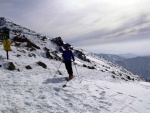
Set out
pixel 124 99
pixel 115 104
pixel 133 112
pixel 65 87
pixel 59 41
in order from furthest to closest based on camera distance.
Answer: pixel 59 41, pixel 65 87, pixel 124 99, pixel 115 104, pixel 133 112

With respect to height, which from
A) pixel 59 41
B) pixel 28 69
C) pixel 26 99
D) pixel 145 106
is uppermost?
pixel 59 41

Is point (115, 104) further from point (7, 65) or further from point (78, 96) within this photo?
point (7, 65)

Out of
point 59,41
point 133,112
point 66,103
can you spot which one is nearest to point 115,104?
point 133,112

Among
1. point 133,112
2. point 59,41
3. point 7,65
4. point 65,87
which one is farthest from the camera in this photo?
point 59,41

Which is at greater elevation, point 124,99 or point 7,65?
point 7,65

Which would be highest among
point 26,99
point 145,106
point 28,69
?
point 28,69

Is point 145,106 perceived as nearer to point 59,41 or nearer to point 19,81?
point 19,81

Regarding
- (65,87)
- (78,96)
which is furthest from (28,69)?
(78,96)

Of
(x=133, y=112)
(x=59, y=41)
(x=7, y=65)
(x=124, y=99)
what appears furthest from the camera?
(x=59, y=41)

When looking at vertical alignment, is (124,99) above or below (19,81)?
below

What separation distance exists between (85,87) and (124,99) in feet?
10.4

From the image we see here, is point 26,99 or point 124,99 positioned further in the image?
point 124,99

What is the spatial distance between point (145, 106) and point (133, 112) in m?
1.90

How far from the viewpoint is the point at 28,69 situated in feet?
63.4
